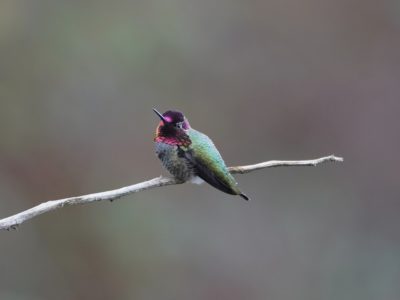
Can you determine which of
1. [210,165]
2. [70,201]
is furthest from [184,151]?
[70,201]

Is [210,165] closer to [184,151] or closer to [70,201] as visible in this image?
[184,151]

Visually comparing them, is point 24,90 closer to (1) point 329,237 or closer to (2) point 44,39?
(2) point 44,39

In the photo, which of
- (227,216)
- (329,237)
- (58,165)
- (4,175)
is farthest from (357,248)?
(4,175)

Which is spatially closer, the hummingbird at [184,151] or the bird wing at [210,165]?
the bird wing at [210,165]

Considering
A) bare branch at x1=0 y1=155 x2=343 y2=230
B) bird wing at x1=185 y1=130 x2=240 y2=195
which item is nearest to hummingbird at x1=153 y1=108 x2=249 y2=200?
bird wing at x1=185 y1=130 x2=240 y2=195

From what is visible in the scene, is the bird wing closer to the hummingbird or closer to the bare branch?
the hummingbird

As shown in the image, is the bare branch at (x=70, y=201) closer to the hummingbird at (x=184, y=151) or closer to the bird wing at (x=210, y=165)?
the bird wing at (x=210, y=165)

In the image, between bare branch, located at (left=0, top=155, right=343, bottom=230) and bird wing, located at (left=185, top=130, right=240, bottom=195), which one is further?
bird wing, located at (left=185, top=130, right=240, bottom=195)

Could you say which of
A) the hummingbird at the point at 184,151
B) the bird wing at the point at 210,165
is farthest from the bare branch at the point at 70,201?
the hummingbird at the point at 184,151
